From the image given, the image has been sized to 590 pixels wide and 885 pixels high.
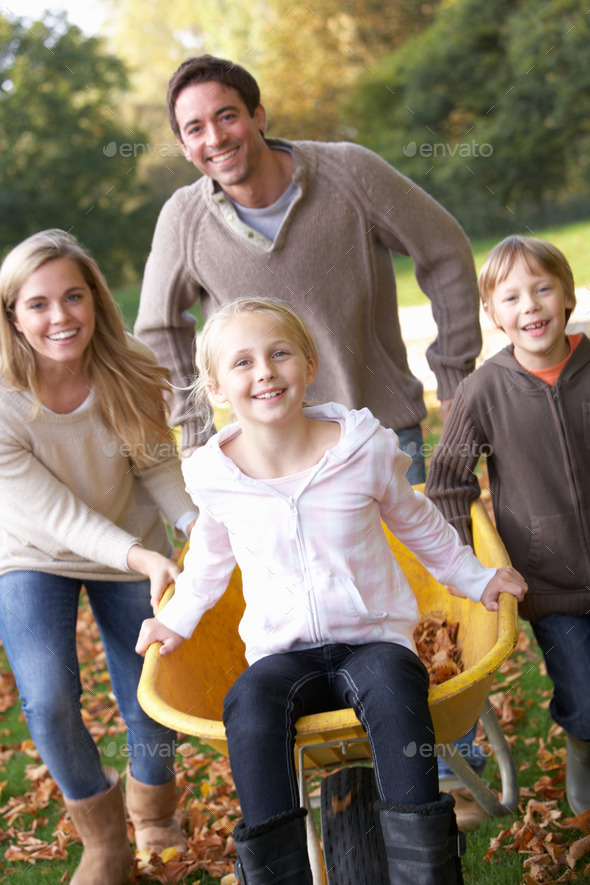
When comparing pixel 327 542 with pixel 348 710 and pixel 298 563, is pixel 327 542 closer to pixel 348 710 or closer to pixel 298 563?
pixel 298 563

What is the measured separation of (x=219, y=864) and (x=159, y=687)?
1162mm

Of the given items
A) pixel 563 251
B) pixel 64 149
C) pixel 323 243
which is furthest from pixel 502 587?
pixel 64 149

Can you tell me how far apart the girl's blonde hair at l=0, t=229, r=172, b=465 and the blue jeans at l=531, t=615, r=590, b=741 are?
1303mm

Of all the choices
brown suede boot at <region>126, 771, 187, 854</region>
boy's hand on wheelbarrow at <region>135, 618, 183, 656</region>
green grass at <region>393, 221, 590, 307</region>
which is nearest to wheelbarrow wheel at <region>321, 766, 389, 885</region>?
boy's hand on wheelbarrow at <region>135, 618, 183, 656</region>

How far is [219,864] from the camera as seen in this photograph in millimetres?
3041

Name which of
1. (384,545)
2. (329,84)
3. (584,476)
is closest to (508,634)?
(384,545)

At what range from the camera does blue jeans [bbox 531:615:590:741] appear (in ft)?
8.42

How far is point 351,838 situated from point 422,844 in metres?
0.27

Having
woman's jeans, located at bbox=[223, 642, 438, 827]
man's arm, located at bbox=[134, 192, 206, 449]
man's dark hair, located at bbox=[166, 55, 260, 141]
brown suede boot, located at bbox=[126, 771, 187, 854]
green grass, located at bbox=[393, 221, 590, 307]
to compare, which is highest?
green grass, located at bbox=[393, 221, 590, 307]

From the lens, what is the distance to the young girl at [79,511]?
2.67 m

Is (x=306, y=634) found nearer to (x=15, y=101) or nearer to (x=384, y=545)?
(x=384, y=545)

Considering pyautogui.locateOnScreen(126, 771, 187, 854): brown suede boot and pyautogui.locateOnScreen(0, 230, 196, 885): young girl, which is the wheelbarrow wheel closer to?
pyautogui.locateOnScreen(0, 230, 196, 885): young girl

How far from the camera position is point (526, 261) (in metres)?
2.55

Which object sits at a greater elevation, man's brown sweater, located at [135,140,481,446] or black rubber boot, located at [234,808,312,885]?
man's brown sweater, located at [135,140,481,446]
